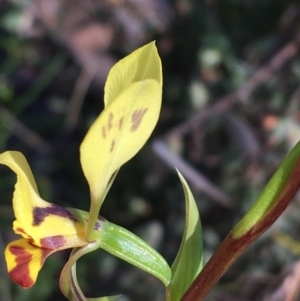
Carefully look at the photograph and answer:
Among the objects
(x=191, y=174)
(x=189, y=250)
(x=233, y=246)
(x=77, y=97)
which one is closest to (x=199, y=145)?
(x=191, y=174)

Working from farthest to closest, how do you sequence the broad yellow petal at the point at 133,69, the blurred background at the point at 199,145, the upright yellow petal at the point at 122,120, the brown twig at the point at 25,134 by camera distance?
1. the brown twig at the point at 25,134
2. the blurred background at the point at 199,145
3. the broad yellow petal at the point at 133,69
4. the upright yellow petal at the point at 122,120

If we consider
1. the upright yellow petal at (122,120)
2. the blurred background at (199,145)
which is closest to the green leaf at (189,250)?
the upright yellow petal at (122,120)

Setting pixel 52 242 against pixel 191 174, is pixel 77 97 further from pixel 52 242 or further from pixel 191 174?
pixel 52 242

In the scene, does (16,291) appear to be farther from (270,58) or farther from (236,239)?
(236,239)

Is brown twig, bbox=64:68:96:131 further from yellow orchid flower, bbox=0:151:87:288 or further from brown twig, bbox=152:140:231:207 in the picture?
yellow orchid flower, bbox=0:151:87:288

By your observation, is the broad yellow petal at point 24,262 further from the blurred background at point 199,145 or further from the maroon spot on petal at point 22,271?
the blurred background at point 199,145

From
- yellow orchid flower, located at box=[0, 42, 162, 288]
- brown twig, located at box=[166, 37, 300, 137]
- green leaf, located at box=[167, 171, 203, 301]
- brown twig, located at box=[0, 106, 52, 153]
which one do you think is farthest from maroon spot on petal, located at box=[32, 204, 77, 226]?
brown twig, located at box=[0, 106, 52, 153]
